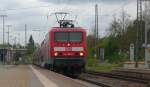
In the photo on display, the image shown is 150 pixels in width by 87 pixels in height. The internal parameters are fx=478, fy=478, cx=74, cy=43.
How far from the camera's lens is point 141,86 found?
83.3 feet

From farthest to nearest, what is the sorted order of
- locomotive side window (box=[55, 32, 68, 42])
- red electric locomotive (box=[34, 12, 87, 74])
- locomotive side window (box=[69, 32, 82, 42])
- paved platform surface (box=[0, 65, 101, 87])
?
1. locomotive side window (box=[55, 32, 68, 42])
2. locomotive side window (box=[69, 32, 82, 42])
3. red electric locomotive (box=[34, 12, 87, 74])
4. paved platform surface (box=[0, 65, 101, 87])

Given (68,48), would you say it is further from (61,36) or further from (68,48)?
(61,36)

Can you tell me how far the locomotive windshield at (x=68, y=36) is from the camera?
120 ft

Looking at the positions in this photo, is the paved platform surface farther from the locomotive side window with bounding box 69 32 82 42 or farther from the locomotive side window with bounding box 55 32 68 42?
the locomotive side window with bounding box 69 32 82 42

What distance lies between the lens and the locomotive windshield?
36.4 meters

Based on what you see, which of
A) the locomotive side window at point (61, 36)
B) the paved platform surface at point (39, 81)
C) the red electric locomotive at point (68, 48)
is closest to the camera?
the paved platform surface at point (39, 81)

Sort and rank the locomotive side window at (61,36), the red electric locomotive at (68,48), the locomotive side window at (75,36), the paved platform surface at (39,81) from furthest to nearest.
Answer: the locomotive side window at (61,36) < the locomotive side window at (75,36) < the red electric locomotive at (68,48) < the paved platform surface at (39,81)

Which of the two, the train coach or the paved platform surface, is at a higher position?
the train coach

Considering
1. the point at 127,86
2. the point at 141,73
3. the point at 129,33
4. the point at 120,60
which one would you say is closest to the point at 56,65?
the point at 141,73

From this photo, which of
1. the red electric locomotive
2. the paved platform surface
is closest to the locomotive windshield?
the red electric locomotive

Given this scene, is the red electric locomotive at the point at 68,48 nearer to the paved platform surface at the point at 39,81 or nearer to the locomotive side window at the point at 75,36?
the locomotive side window at the point at 75,36

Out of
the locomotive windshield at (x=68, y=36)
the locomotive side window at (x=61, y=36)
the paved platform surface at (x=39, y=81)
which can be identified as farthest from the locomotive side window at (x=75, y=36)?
the paved platform surface at (x=39, y=81)

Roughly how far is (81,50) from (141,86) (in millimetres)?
11029

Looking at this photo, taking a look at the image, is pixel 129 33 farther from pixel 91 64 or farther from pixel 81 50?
pixel 81 50
